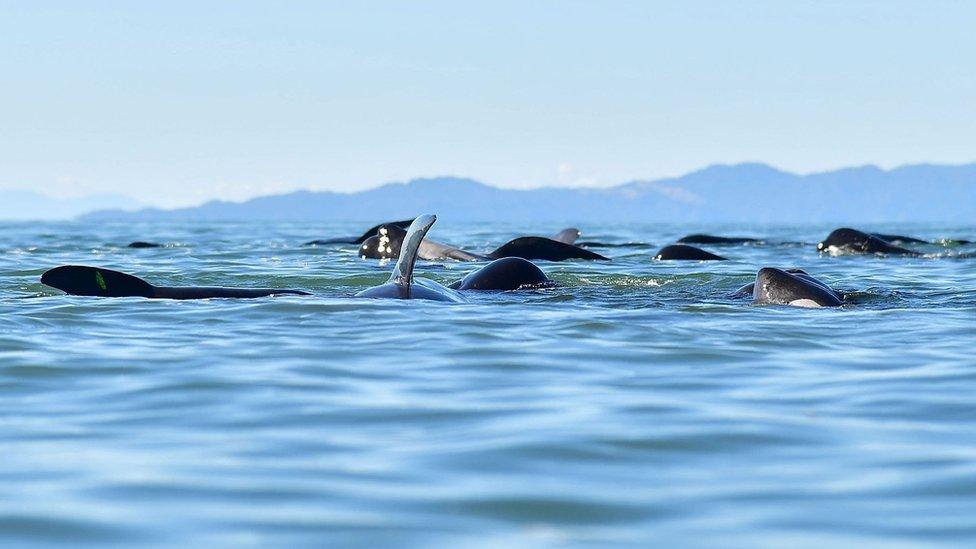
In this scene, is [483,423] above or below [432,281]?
below

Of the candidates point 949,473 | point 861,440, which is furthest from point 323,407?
point 949,473

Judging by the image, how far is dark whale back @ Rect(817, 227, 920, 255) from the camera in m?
25.7

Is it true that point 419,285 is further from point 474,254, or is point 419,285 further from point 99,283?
point 474,254

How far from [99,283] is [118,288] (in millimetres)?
181

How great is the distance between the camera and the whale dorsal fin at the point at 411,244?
12.6 metres

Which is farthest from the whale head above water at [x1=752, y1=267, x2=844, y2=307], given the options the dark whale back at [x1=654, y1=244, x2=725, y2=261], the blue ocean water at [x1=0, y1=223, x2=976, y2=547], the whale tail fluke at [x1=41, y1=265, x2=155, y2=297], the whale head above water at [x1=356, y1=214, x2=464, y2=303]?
the dark whale back at [x1=654, y1=244, x2=725, y2=261]

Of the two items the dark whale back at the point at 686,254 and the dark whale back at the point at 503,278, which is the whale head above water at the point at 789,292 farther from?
the dark whale back at the point at 686,254

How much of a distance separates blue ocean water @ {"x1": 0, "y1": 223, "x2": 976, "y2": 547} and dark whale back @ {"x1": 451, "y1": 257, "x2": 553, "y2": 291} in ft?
4.89

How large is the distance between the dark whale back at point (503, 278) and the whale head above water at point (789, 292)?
2565mm

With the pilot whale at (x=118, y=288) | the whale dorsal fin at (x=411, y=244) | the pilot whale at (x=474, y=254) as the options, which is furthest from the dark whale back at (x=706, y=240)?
the pilot whale at (x=118, y=288)

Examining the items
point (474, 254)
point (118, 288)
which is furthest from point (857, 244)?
point (118, 288)

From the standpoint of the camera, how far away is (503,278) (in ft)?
48.5

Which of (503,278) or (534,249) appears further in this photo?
(534,249)

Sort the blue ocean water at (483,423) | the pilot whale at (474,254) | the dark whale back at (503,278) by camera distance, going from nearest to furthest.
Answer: the blue ocean water at (483,423) → the dark whale back at (503,278) → the pilot whale at (474,254)
